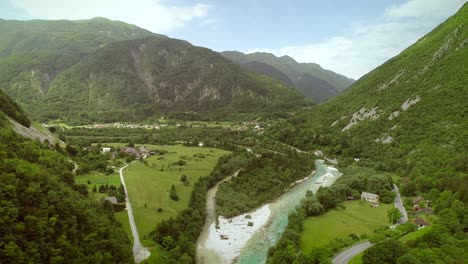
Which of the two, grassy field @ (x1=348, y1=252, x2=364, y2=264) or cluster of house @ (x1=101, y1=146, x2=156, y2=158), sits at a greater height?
grassy field @ (x1=348, y1=252, x2=364, y2=264)

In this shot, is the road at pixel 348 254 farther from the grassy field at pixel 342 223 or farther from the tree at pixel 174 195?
the tree at pixel 174 195

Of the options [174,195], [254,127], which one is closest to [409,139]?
[174,195]

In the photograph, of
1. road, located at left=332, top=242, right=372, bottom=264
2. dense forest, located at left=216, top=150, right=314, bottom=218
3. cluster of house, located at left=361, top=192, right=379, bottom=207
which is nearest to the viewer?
road, located at left=332, top=242, right=372, bottom=264

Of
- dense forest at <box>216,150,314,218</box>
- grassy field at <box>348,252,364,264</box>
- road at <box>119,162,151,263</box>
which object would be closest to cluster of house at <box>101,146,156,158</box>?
dense forest at <box>216,150,314,218</box>

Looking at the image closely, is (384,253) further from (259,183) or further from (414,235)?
(259,183)

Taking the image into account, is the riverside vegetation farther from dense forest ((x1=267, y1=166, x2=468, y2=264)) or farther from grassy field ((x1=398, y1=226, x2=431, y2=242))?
grassy field ((x1=398, y1=226, x2=431, y2=242))

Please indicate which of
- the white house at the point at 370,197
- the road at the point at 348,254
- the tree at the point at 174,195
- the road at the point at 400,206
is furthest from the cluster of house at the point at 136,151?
the road at the point at 400,206
